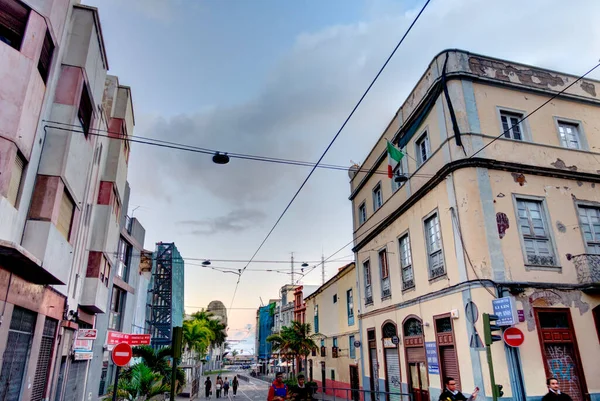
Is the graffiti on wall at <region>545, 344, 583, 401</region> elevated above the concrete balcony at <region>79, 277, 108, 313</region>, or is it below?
below

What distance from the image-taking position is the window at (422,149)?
15.7 meters

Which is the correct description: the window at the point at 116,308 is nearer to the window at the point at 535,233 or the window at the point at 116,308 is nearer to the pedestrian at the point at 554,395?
the window at the point at 535,233

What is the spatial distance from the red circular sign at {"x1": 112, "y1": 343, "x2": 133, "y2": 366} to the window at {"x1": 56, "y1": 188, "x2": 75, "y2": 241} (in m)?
3.73

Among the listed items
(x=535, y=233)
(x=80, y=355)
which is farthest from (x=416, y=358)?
(x=80, y=355)

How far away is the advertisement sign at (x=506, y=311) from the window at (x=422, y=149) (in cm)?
629

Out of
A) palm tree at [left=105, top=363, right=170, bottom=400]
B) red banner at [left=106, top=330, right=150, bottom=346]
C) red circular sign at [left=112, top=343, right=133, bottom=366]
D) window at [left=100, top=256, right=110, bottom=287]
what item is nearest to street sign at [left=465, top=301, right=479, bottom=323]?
red circular sign at [left=112, top=343, right=133, bottom=366]

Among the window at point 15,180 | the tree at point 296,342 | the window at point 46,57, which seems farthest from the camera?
the tree at point 296,342

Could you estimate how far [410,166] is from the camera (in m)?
16.8

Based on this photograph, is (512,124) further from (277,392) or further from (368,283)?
(277,392)

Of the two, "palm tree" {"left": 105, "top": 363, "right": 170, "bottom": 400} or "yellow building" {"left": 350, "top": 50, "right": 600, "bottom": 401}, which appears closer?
"yellow building" {"left": 350, "top": 50, "right": 600, "bottom": 401}

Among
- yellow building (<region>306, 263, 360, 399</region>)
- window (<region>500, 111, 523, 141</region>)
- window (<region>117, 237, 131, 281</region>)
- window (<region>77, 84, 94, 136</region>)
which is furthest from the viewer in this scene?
yellow building (<region>306, 263, 360, 399</region>)

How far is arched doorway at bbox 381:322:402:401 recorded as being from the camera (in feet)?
53.7

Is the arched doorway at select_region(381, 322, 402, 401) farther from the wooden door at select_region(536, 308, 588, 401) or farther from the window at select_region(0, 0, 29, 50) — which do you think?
the window at select_region(0, 0, 29, 50)

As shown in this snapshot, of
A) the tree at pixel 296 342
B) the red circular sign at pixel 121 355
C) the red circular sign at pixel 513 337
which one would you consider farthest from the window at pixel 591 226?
the tree at pixel 296 342
